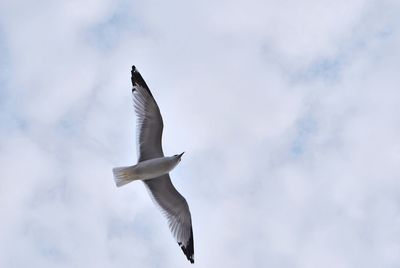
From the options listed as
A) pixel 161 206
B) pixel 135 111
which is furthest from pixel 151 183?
pixel 135 111

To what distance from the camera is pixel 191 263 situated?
18.8m

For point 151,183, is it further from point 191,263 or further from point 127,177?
point 191,263

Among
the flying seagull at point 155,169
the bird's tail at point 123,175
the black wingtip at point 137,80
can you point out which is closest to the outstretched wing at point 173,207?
the flying seagull at point 155,169

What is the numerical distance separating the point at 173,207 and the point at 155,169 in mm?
1726

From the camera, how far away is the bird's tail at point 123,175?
17.7 meters

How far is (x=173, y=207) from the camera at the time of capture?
1912 cm

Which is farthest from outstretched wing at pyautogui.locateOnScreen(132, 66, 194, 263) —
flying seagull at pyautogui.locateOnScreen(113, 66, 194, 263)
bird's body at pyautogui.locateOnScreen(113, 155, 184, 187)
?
bird's body at pyautogui.locateOnScreen(113, 155, 184, 187)

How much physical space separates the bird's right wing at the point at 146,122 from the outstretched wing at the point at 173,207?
35.0 inches

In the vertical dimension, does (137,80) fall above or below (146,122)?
above

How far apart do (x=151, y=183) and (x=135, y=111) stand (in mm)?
2191

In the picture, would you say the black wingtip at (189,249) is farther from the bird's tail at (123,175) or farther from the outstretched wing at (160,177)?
the bird's tail at (123,175)

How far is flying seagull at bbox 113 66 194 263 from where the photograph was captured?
17.9 m

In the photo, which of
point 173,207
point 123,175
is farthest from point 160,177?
point 123,175

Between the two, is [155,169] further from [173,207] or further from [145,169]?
[173,207]
